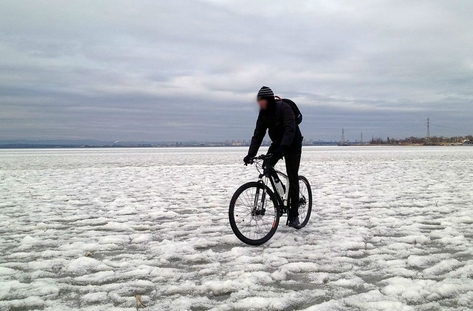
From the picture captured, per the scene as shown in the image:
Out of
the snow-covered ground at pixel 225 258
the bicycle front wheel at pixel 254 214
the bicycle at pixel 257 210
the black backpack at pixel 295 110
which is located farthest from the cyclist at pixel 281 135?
the snow-covered ground at pixel 225 258

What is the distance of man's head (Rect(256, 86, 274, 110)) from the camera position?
205 inches

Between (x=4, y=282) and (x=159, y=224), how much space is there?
290 centimetres

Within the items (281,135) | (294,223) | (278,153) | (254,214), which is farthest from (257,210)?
(281,135)

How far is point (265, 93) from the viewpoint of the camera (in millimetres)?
5203

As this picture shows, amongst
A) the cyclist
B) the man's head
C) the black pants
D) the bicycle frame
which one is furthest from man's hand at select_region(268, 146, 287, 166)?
the man's head

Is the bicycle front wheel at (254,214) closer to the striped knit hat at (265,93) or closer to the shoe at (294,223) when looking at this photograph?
the shoe at (294,223)

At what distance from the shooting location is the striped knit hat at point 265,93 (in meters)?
5.20

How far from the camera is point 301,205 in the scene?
6.23 metres

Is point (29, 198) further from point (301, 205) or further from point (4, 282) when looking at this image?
point (301, 205)

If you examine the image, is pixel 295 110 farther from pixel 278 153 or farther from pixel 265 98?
pixel 278 153

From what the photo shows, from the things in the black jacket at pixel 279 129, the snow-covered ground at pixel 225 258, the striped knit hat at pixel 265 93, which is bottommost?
the snow-covered ground at pixel 225 258

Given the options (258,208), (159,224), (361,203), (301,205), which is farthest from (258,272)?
(361,203)

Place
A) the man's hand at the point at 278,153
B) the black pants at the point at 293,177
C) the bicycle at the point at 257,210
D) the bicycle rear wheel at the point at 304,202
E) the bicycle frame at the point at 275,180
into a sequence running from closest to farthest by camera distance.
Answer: the bicycle at the point at 257,210, the man's hand at the point at 278,153, the bicycle frame at the point at 275,180, the black pants at the point at 293,177, the bicycle rear wheel at the point at 304,202

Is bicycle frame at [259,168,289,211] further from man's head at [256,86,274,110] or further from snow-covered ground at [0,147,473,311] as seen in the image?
man's head at [256,86,274,110]
